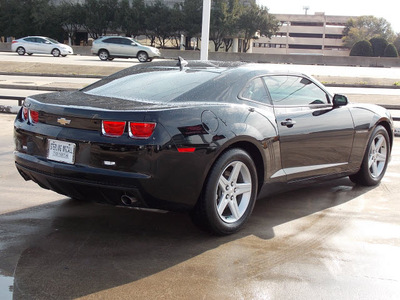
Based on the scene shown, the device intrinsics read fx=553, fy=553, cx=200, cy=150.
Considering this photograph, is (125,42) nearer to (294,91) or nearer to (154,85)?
(294,91)

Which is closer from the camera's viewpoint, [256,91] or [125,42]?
[256,91]

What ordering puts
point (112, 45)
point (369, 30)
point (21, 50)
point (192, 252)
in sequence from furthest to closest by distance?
point (369, 30)
point (21, 50)
point (112, 45)
point (192, 252)

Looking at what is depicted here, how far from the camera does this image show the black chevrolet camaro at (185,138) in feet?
14.1

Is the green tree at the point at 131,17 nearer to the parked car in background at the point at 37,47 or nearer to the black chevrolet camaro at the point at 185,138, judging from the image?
the parked car in background at the point at 37,47

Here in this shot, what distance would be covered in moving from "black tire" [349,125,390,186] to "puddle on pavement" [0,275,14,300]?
4449 millimetres

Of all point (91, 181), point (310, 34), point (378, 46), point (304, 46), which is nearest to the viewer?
point (91, 181)

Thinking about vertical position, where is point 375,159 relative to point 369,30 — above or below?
below

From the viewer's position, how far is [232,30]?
64375 mm

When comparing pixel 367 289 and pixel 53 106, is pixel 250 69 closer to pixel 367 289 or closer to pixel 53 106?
pixel 53 106

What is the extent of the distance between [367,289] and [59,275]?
7.14 feet

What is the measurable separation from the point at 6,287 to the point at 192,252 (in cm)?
149

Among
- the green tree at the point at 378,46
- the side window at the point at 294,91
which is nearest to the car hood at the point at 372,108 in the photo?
the side window at the point at 294,91

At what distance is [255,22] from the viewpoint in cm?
6656

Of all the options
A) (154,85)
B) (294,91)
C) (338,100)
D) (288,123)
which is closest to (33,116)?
(154,85)
